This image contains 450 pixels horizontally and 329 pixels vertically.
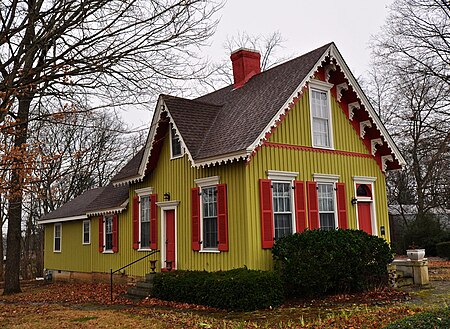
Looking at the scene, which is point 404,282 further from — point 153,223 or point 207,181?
point 153,223

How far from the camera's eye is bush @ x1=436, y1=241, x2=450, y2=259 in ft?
88.4

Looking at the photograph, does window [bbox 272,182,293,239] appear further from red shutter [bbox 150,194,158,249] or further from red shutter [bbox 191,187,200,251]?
red shutter [bbox 150,194,158,249]

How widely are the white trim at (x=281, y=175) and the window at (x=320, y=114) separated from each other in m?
1.62

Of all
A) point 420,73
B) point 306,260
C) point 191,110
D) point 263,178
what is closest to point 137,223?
point 191,110

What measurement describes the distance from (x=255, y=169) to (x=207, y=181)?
180cm

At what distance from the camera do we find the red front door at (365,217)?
16562mm

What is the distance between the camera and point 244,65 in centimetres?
1855

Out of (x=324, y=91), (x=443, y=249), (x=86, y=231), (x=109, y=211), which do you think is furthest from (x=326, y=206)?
(x=443, y=249)

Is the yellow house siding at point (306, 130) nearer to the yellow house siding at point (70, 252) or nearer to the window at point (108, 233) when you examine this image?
the window at point (108, 233)

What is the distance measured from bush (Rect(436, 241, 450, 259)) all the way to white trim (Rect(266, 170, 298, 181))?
1658 centimetres

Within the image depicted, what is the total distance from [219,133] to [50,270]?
51.7 feet

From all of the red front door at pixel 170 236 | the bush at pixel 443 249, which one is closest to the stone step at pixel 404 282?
the red front door at pixel 170 236

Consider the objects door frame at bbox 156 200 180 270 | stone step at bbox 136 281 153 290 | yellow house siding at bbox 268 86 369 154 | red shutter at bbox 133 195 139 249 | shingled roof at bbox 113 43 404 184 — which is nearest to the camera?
shingled roof at bbox 113 43 404 184

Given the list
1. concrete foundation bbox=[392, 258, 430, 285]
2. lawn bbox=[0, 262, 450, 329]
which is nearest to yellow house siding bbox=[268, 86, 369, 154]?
concrete foundation bbox=[392, 258, 430, 285]
